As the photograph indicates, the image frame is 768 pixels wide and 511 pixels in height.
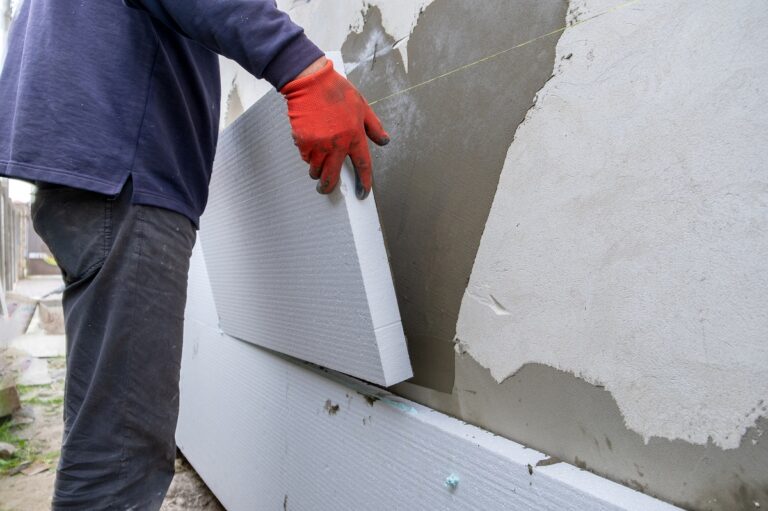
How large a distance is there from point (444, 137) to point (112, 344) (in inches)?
33.6

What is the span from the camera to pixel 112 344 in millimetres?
1024

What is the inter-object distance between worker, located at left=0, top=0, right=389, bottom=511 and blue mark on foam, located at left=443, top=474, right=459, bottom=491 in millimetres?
592

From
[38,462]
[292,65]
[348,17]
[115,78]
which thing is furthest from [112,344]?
[38,462]

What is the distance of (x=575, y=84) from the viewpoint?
31.9 inches

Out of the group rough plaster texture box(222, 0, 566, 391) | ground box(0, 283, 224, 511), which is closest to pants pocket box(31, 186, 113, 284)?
rough plaster texture box(222, 0, 566, 391)

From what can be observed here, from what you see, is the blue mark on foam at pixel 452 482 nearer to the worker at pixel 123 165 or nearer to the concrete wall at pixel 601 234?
the concrete wall at pixel 601 234

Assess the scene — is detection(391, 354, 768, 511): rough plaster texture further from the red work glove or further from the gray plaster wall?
the red work glove

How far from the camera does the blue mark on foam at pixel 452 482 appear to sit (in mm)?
929

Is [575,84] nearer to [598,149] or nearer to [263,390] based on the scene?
[598,149]

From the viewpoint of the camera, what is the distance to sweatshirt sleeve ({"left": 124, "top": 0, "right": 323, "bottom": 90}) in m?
0.93

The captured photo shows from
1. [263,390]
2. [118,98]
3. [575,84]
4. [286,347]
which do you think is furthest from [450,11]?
[263,390]

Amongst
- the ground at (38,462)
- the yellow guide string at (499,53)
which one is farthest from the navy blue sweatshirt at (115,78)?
the ground at (38,462)

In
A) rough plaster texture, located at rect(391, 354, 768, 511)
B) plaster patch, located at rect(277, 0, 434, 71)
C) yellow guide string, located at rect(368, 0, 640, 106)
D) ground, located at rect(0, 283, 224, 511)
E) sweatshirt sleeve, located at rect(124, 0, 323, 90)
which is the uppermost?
plaster patch, located at rect(277, 0, 434, 71)

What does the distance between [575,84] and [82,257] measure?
3.47 feet
